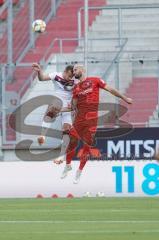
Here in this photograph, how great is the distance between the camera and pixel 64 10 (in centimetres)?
3050

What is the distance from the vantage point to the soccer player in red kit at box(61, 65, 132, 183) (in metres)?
19.5

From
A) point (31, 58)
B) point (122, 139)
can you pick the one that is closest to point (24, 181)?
point (122, 139)
